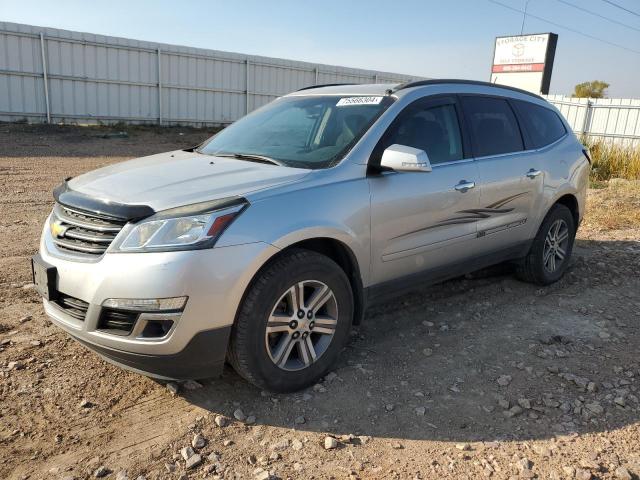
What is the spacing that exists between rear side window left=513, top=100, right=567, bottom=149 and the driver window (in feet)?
3.66

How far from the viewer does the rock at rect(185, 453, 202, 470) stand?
2.59 meters

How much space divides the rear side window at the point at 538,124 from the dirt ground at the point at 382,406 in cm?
153

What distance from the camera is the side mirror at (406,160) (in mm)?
3322

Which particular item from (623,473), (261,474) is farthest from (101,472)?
(623,473)

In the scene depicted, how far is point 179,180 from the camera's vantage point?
3.18 m

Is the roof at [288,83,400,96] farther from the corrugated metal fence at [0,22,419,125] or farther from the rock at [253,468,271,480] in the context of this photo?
the corrugated metal fence at [0,22,419,125]

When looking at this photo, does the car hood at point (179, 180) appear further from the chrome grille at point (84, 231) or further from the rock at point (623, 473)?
the rock at point (623, 473)

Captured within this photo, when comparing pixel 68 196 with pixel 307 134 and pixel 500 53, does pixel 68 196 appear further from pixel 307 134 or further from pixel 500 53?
pixel 500 53

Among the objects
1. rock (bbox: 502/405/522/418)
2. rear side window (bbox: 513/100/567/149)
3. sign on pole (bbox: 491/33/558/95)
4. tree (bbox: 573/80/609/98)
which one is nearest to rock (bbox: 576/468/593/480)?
rock (bbox: 502/405/522/418)

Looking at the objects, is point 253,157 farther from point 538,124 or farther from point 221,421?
point 538,124

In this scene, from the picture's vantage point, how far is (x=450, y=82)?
4.30m

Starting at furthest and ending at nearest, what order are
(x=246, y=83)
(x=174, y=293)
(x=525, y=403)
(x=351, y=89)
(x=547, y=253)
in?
(x=246, y=83)
(x=547, y=253)
(x=351, y=89)
(x=525, y=403)
(x=174, y=293)

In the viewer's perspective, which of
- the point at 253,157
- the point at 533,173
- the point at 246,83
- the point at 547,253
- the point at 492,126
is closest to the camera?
the point at 253,157

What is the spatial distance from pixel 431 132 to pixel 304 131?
925mm
